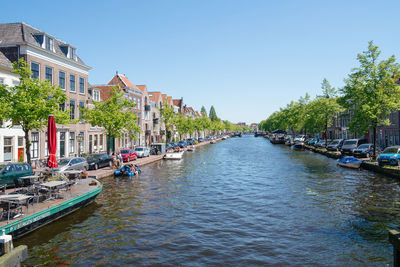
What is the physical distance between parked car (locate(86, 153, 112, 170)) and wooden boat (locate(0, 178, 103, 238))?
12156 millimetres

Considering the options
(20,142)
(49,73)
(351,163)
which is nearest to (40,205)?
(20,142)

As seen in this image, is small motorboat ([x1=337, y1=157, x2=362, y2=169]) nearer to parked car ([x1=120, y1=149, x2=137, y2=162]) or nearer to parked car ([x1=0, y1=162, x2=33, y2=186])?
parked car ([x1=120, y1=149, x2=137, y2=162])

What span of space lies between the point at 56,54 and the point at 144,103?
116 ft

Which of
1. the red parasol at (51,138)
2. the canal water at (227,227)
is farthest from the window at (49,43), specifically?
the red parasol at (51,138)

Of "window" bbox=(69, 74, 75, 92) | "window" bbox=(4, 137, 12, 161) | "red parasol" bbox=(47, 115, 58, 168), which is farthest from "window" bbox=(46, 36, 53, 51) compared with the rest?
"red parasol" bbox=(47, 115, 58, 168)

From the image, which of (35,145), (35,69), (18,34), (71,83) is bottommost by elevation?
(35,145)

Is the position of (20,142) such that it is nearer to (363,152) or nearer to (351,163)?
(351,163)

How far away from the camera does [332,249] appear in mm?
11711

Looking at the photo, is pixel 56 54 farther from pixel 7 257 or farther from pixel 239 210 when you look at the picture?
pixel 7 257

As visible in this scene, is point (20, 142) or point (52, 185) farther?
point (20, 142)

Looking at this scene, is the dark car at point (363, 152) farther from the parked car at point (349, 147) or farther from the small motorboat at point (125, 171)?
the small motorboat at point (125, 171)

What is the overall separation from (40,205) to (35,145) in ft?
69.2

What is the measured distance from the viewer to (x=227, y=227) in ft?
47.4

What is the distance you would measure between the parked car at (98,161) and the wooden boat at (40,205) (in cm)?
1216
